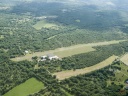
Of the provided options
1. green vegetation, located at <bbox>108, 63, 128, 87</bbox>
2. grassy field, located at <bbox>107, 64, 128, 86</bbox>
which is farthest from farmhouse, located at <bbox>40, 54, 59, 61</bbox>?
grassy field, located at <bbox>107, 64, 128, 86</bbox>

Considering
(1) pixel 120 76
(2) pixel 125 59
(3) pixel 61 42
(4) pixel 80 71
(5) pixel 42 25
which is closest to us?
(1) pixel 120 76

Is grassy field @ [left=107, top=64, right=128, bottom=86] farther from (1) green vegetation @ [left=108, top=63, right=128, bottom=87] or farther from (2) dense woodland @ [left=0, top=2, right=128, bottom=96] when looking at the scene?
(2) dense woodland @ [left=0, top=2, right=128, bottom=96]

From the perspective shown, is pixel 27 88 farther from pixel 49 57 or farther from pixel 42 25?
pixel 42 25

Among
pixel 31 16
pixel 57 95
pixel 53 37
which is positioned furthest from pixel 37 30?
pixel 57 95

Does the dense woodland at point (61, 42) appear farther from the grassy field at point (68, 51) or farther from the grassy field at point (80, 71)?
the grassy field at point (68, 51)

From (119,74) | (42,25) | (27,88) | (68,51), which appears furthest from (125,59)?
(42,25)

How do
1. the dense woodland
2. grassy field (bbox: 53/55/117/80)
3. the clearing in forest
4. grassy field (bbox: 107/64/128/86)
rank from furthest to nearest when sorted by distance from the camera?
the clearing in forest < grassy field (bbox: 53/55/117/80) < grassy field (bbox: 107/64/128/86) < the dense woodland
